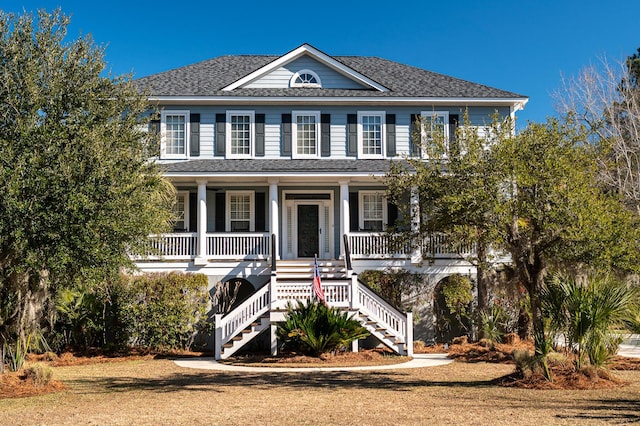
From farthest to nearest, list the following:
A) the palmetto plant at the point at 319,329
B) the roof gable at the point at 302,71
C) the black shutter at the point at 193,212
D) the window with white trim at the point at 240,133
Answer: the roof gable at the point at 302,71, the window with white trim at the point at 240,133, the black shutter at the point at 193,212, the palmetto plant at the point at 319,329

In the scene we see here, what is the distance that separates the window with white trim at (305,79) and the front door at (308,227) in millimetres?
4494

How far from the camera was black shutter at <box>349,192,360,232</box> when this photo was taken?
25234 millimetres

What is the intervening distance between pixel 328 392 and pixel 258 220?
12.7 metres

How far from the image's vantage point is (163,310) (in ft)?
68.8

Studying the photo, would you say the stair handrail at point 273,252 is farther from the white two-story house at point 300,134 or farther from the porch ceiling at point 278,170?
the porch ceiling at point 278,170

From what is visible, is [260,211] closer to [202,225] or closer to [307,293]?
[202,225]

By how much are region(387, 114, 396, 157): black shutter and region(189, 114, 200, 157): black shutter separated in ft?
22.8

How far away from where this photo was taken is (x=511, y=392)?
12352mm

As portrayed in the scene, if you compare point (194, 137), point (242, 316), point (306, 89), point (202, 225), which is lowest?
point (242, 316)

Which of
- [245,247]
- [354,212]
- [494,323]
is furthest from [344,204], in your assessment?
[494,323]

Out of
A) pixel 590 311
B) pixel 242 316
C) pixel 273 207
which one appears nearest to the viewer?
pixel 590 311

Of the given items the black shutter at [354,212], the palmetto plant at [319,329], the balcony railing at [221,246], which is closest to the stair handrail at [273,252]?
the balcony railing at [221,246]

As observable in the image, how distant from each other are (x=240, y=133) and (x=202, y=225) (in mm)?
4134

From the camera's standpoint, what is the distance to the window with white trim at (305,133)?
25.1 metres
